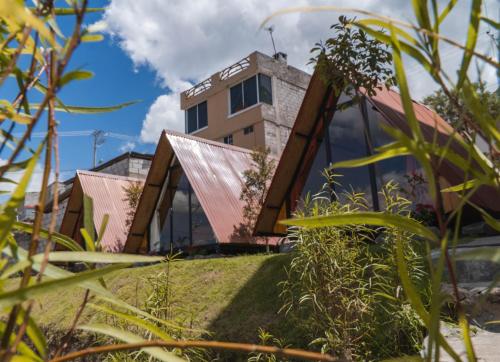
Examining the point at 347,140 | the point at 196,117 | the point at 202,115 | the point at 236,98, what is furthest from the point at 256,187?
the point at 196,117

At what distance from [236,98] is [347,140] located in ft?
56.4

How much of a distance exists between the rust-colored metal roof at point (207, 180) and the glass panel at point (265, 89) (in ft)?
33.0

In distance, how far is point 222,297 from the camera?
6.66 meters

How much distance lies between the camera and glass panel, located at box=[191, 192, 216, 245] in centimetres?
1260

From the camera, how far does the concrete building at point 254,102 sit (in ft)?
80.8

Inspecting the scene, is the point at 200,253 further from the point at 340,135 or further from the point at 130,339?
the point at 130,339

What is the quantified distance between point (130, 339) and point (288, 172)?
370 inches

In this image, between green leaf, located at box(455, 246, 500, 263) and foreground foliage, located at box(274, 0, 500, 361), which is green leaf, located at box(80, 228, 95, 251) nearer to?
foreground foliage, located at box(274, 0, 500, 361)

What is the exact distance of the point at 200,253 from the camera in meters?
12.8

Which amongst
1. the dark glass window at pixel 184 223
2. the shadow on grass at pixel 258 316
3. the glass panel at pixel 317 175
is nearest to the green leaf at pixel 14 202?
the shadow on grass at pixel 258 316

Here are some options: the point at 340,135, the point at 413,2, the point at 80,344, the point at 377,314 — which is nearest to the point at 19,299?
the point at 413,2

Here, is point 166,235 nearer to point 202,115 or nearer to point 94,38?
point 94,38

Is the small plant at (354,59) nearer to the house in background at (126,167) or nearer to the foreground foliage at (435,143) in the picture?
the foreground foliage at (435,143)

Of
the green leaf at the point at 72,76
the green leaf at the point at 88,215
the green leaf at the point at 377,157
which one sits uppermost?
the green leaf at the point at 72,76
